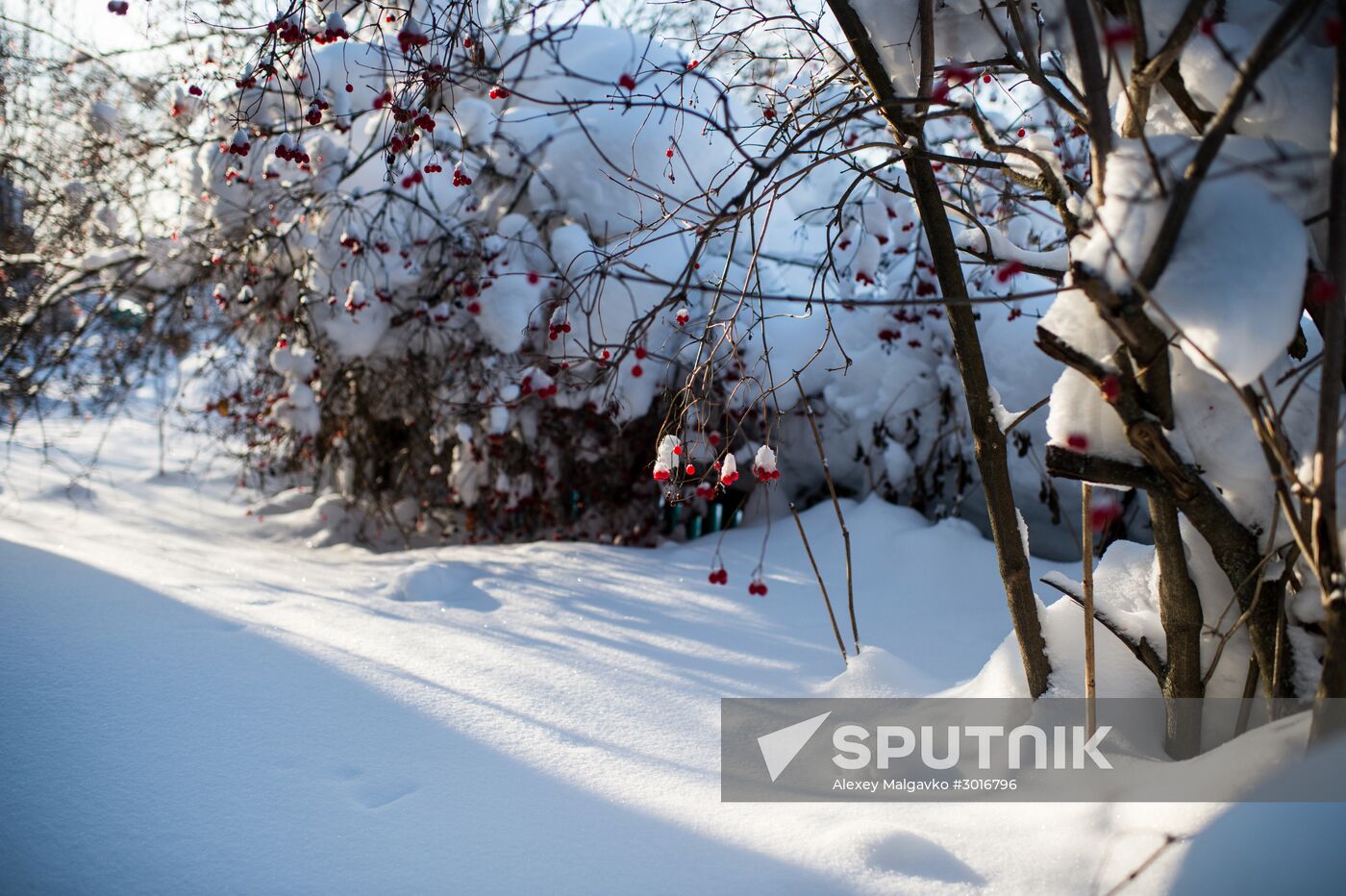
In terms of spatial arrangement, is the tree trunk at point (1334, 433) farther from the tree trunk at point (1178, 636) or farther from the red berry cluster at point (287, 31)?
the red berry cluster at point (287, 31)

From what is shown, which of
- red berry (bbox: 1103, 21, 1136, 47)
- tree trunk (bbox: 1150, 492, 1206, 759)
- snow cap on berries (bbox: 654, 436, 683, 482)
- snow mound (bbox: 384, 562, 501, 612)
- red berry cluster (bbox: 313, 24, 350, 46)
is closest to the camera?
red berry (bbox: 1103, 21, 1136, 47)

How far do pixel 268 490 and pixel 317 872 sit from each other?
5020 mm

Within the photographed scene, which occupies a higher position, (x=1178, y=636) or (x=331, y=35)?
(x=331, y=35)

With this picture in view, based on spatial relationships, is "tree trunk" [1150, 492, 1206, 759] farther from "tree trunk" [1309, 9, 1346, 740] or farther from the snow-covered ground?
"tree trunk" [1309, 9, 1346, 740]

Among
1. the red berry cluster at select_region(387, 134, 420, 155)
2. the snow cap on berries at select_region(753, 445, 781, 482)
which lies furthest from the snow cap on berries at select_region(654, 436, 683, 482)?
the red berry cluster at select_region(387, 134, 420, 155)

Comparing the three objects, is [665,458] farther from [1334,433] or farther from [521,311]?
[521,311]

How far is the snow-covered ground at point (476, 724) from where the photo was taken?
55.9 inches

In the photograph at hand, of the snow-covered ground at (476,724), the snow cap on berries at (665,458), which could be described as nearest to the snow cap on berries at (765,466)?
the snow cap on berries at (665,458)

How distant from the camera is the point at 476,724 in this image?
1.98 meters

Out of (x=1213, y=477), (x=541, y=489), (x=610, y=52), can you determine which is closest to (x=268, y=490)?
(x=541, y=489)

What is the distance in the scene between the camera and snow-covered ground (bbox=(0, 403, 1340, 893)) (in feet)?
4.66

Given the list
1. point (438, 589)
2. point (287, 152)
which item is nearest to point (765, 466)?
point (287, 152)

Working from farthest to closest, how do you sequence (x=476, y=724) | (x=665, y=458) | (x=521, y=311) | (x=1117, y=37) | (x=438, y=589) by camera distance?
(x=521, y=311) → (x=438, y=589) → (x=476, y=724) → (x=665, y=458) → (x=1117, y=37)

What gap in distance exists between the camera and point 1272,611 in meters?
1.46
